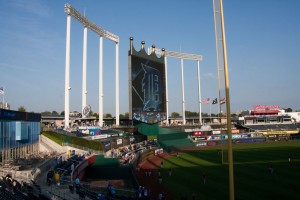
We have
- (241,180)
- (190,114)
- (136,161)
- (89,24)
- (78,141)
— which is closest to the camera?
(241,180)

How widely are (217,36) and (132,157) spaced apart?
28704 mm

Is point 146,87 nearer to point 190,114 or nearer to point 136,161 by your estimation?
point 136,161

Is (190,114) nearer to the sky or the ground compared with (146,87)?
nearer to the ground

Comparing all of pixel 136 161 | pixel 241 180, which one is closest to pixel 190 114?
pixel 136 161

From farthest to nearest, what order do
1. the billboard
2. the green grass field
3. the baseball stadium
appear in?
the billboard → the green grass field → the baseball stadium

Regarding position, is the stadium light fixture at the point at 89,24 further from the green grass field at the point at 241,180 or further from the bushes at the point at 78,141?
the green grass field at the point at 241,180

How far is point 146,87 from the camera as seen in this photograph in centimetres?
5509

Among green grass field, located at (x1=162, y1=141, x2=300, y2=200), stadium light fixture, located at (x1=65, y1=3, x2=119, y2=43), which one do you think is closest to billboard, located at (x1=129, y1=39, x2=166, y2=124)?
stadium light fixture, located at (x1=65, y1=3, x2=119, y2=43)

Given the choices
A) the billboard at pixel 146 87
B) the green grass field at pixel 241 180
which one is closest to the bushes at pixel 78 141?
the green grass field at pixel 241 180

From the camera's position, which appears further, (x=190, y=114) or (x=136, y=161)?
(x=190, y=114)

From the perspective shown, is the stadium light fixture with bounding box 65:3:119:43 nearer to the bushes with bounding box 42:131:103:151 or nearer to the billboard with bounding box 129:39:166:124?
the billboard with bounding box 129:39:166:124

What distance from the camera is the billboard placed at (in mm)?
52312

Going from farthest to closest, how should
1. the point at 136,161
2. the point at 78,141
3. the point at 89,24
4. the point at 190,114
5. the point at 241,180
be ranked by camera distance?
the point at 190,114 < the point at 89,24 < the point at 78,141 < the point at 136,161 < the point at 241,180

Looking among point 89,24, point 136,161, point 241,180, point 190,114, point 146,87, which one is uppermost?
point 89,24
